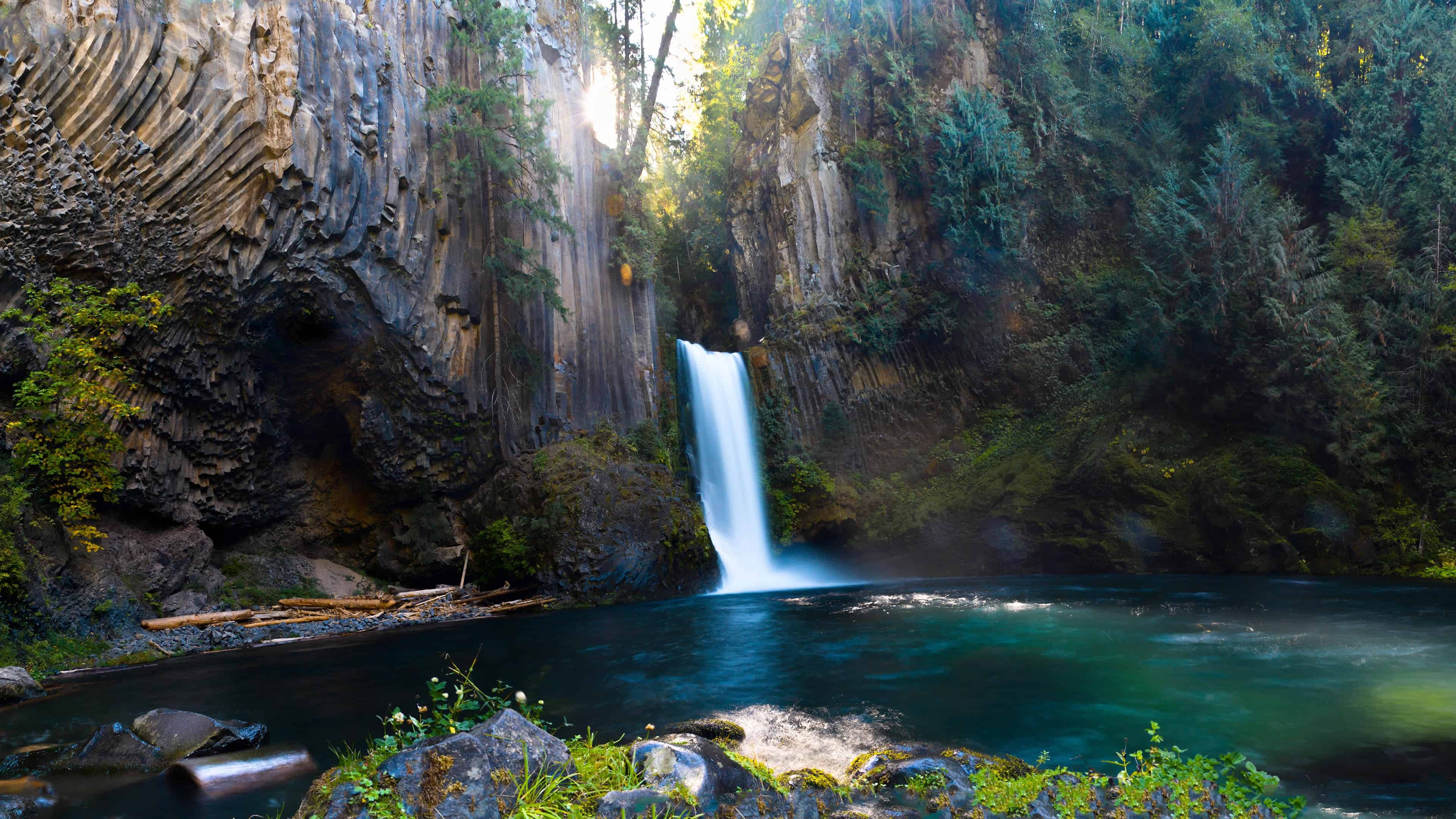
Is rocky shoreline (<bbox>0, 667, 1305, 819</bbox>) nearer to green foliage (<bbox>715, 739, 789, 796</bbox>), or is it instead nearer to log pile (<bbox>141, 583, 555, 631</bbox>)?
green foliage (<bbox>715, 739, 789, 796</bbox>)

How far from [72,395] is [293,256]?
14.4 ft

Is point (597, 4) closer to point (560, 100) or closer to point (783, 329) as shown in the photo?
point (560, 100)

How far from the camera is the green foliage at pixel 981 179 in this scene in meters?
24.4

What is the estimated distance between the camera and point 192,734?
6.38 metres

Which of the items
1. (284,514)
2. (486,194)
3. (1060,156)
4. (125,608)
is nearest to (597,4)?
(486,194)

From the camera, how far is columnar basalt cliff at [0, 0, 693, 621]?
11734mm

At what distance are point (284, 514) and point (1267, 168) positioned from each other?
26964mm

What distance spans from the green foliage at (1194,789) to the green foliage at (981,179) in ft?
71.3

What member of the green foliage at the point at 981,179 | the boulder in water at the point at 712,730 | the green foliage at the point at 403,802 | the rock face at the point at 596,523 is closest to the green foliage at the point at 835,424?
the green foliage at the point at 981,179

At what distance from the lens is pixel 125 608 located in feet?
41.3

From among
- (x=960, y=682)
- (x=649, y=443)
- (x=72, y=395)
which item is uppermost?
(x=72, y=395)

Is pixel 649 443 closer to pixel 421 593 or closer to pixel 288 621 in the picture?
pixel 421 593

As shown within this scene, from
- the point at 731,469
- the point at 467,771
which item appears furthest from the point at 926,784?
the point at 731,469

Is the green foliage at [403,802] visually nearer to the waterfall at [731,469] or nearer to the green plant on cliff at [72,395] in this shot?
the green plant on cliff at [72,395]
